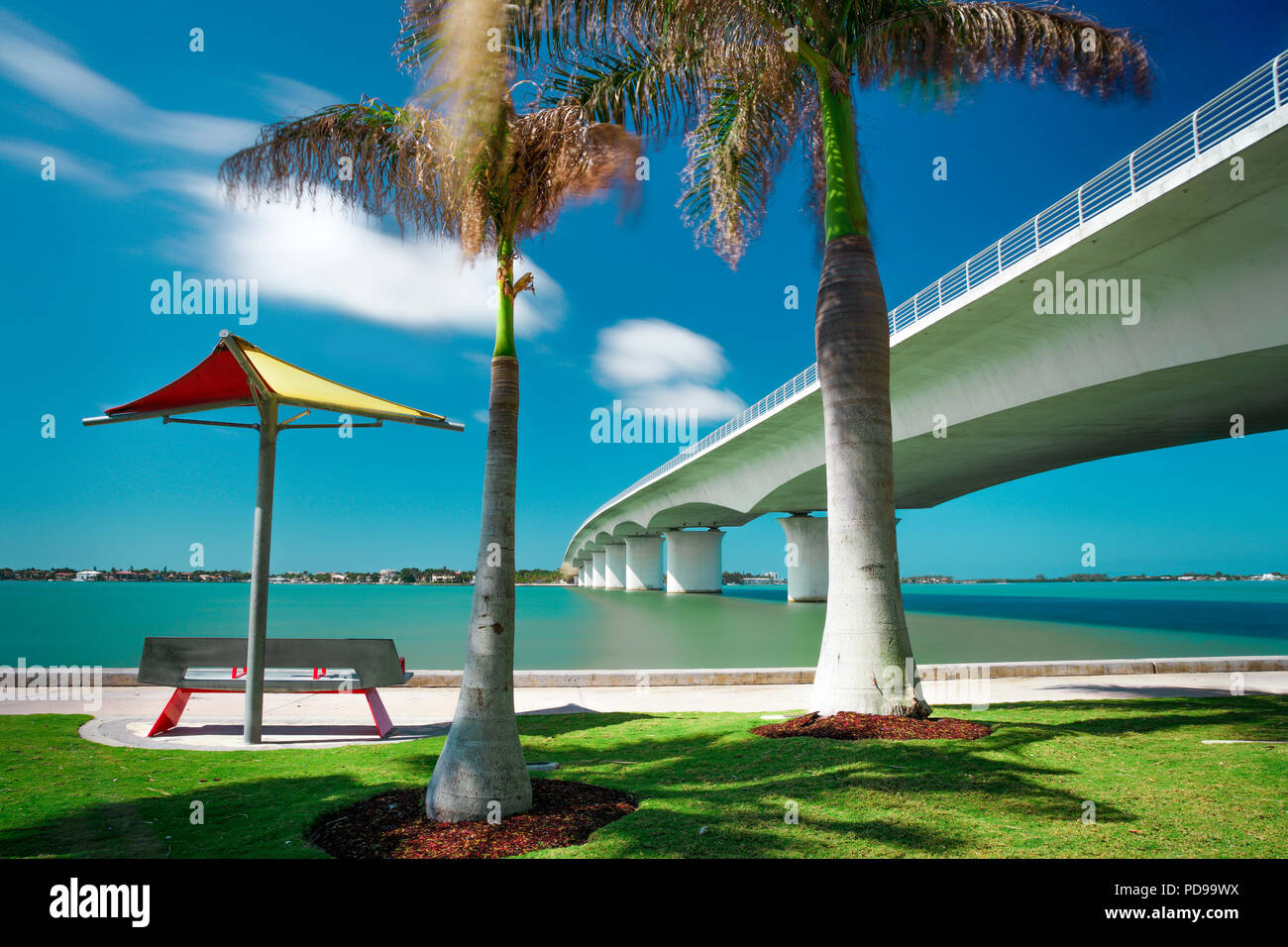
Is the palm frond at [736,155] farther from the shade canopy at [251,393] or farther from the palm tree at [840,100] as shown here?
the shade canopy at [251,393]

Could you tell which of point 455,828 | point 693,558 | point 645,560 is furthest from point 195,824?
point 645,560

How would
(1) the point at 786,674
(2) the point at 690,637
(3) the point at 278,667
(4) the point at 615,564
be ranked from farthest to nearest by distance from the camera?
(4) the point at 615,564 < (2) the point at 690,637 < (1) the point at 786,674 < (3) the point at 278,667

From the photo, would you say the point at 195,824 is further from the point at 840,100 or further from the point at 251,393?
the point at 840,100

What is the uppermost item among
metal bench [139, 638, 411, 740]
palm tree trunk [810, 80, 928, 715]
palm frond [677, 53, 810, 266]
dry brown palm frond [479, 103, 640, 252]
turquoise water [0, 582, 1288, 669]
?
palm frond [677, 53, 810, 266]

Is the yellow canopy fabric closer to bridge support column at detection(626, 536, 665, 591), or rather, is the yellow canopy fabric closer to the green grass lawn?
the green grass lawn

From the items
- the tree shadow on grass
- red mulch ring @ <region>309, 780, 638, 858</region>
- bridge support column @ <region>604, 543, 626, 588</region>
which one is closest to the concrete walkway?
the tree shadow on grass

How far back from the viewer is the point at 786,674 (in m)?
12.0

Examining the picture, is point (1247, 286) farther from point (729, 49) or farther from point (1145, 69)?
point (729, 49)

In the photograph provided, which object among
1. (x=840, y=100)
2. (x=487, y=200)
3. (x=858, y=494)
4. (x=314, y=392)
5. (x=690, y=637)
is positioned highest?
(x=840, y=100)

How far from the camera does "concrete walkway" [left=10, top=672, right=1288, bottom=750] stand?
7754 millimetres

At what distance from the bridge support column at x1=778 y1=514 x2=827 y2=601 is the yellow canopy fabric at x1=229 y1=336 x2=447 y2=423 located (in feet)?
159

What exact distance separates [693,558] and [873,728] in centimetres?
6587

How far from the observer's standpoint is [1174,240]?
14.8 metres
